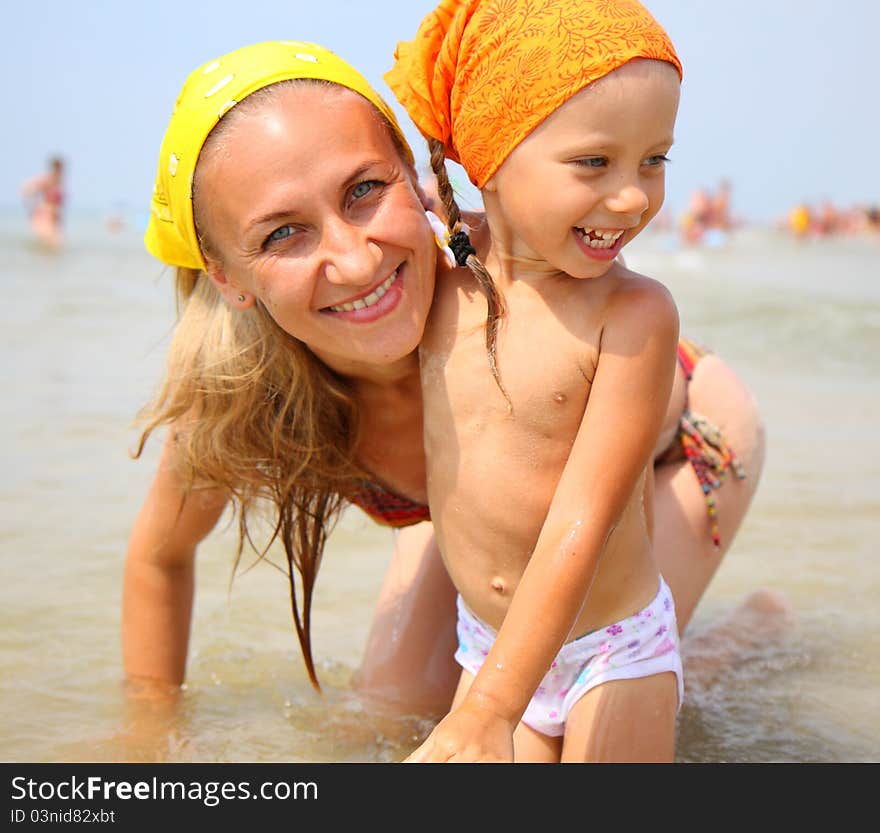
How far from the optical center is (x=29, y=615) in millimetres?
3748

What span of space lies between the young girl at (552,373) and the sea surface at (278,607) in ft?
2.12

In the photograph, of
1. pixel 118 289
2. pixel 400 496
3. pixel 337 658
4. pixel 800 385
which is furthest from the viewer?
pixel 118 289

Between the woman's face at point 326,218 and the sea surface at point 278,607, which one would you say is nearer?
the woman's face at point 326,218

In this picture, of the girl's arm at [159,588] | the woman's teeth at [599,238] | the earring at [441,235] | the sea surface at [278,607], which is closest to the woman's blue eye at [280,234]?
the earring at [441,235]

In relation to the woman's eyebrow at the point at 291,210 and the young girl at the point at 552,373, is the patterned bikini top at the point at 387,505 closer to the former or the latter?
the young girl at the point at 552,373

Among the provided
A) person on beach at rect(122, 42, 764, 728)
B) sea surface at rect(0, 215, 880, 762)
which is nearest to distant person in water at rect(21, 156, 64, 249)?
sea surface at rect(0, 215, 880, 762)

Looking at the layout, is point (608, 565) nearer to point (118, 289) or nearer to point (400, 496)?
point (400, 496)

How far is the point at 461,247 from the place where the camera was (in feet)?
7.95

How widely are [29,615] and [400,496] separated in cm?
144

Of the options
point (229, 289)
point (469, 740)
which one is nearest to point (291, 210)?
Result: point (229, 289)

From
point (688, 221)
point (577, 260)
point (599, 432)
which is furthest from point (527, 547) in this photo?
point (688, 221)

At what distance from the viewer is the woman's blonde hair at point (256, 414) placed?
2801 millimetres

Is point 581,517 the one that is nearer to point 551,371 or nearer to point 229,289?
point 551,371

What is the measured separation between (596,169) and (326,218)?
0.57m
